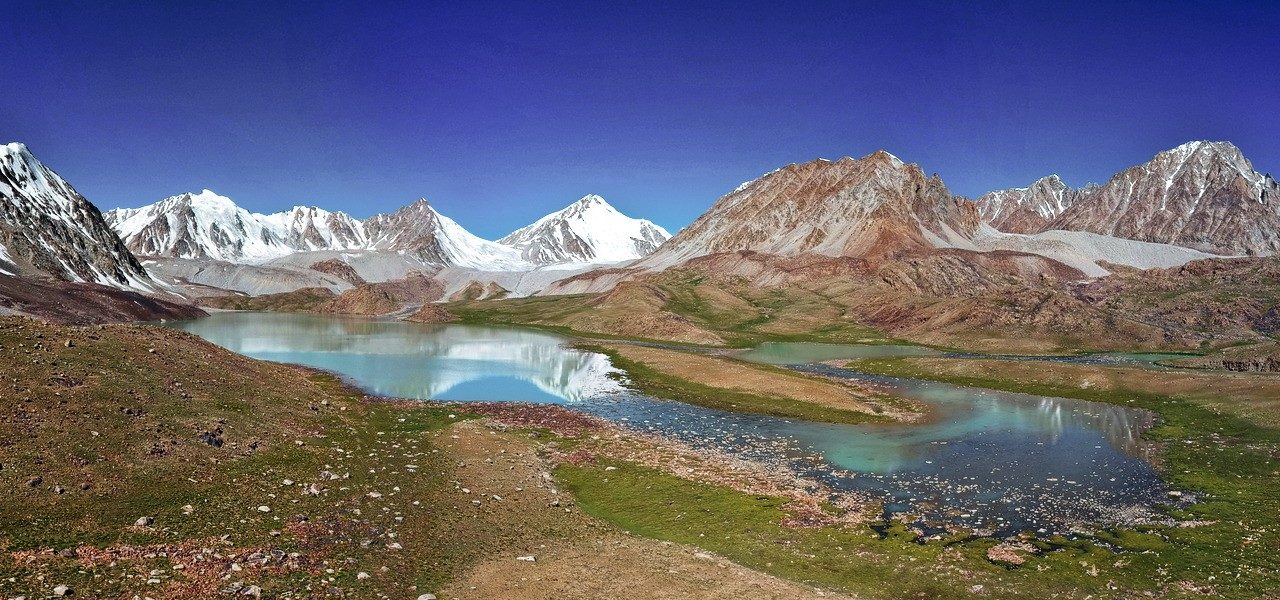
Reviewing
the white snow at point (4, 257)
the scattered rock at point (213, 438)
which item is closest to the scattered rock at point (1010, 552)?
the scattered rock at point (213, 438)

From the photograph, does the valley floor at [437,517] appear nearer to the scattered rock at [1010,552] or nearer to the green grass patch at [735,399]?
the scattered rock at [1010,552]

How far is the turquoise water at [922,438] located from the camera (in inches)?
1220

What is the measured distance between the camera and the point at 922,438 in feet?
148

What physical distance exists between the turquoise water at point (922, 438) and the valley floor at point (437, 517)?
265 cm

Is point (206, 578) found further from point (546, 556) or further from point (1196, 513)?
point (1196, 513)

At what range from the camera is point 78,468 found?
22844 mm

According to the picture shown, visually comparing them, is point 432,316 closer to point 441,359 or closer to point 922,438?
point 441,359

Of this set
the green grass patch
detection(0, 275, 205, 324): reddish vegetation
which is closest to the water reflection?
the green grass patch

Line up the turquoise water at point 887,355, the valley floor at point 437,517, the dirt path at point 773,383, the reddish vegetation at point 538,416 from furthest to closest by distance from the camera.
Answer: the turquoise water at point 887,355 → the dirt path at point 773,383 → the reddish vegetation at point 538,416 → the valley floor at point 437,517

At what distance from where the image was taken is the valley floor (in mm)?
18875

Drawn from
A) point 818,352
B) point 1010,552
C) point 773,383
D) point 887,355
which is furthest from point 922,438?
point 818,352

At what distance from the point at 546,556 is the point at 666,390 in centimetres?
4298

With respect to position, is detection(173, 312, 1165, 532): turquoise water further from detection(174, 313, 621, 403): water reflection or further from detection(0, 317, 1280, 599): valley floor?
detection(0, 317, 1280, 599): valley floor

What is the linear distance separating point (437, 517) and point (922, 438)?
32.5 meters
